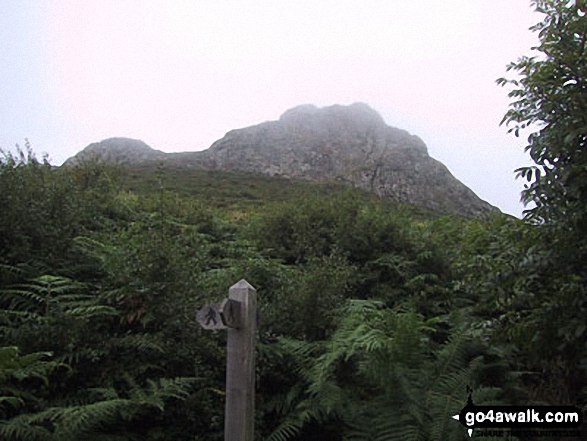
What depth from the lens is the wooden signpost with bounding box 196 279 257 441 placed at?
3.30 m

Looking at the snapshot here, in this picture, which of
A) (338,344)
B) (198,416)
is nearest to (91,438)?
(198,416)

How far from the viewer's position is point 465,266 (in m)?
4.54

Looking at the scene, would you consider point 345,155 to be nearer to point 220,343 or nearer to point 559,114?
point 220,343

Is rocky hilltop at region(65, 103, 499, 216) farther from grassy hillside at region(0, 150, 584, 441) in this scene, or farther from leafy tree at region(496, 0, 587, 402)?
leafy tree at region(496, 0, 587, 402)

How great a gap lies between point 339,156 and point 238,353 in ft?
312

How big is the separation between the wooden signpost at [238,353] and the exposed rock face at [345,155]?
59.5m

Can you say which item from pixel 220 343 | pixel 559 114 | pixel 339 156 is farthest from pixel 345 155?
pixel 559 114

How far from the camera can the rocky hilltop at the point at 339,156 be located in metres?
74.4

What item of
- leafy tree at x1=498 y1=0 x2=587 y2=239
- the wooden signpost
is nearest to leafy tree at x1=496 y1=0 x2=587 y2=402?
leafy tree at x1=498 y1=0 x2=587 y2=239

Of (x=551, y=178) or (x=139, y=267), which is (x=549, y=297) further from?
(x=139, y=267)

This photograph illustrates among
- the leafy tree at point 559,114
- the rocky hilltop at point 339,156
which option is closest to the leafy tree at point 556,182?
the leafy tree at point 559,114

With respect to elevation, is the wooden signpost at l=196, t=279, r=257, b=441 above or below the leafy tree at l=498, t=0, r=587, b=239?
below

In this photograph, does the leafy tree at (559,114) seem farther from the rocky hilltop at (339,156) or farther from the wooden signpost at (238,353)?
the rocky hilltop at (339,156)

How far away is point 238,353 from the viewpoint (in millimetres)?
3463
